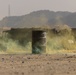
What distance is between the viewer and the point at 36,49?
2669cm

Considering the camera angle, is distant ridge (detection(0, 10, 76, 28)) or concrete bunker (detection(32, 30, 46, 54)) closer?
concrete bunker (detection(32, 30, 46, 54))

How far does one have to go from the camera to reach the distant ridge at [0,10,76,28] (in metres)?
145

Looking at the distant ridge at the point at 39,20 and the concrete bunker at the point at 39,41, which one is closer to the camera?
the concrete bunker at the point at 39,41

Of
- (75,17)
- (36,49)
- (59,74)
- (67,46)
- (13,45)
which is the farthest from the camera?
(75,17)

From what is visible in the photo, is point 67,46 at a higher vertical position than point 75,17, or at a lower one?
lower

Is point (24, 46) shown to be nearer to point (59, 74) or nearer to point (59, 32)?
point (59, 32)

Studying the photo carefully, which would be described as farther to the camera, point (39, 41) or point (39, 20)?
point (39, 20)

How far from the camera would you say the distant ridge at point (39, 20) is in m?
145

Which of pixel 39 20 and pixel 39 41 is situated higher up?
pixel 39 20

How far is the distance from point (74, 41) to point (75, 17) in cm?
12053

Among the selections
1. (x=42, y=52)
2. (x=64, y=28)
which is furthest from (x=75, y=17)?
(x=42, y=52)

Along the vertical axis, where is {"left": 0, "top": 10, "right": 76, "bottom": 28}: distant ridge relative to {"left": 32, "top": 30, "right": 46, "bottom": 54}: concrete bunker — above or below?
above

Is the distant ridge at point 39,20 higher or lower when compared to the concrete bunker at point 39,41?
higher

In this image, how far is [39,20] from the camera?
6097 inches
